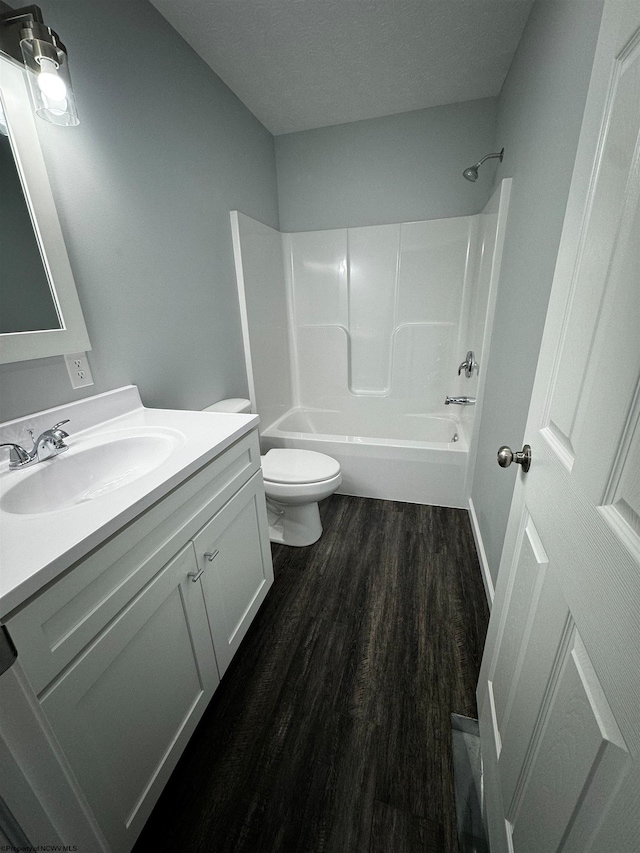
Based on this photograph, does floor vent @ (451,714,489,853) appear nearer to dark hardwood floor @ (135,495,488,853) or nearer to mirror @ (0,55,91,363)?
dark hardwood floor @ (135,495,488,853)

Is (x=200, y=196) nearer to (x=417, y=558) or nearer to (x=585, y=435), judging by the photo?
(x=585, y=435)

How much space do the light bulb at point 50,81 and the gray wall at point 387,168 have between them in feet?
5.96

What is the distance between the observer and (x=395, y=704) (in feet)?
3.75

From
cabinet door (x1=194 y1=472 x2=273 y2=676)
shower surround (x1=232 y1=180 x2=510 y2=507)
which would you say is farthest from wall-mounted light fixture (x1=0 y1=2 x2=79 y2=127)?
cabinet door (x1=194 y1=472 x2=273 y2=676)

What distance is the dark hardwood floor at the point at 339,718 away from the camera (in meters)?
0.88

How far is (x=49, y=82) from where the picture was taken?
927 mm

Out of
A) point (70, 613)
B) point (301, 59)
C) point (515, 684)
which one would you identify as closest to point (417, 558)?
point (515, 684)

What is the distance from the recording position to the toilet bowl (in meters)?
1.68

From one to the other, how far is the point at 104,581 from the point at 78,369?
2.59ft

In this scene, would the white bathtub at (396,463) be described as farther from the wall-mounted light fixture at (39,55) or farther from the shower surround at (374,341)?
the wall-mounted light fixture at (39,55)

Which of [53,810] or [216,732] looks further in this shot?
[216,732]

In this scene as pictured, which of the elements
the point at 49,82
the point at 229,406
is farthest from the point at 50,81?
the point at 229,406

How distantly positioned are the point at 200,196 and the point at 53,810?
6.92 feet

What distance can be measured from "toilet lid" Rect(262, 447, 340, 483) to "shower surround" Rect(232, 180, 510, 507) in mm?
348
